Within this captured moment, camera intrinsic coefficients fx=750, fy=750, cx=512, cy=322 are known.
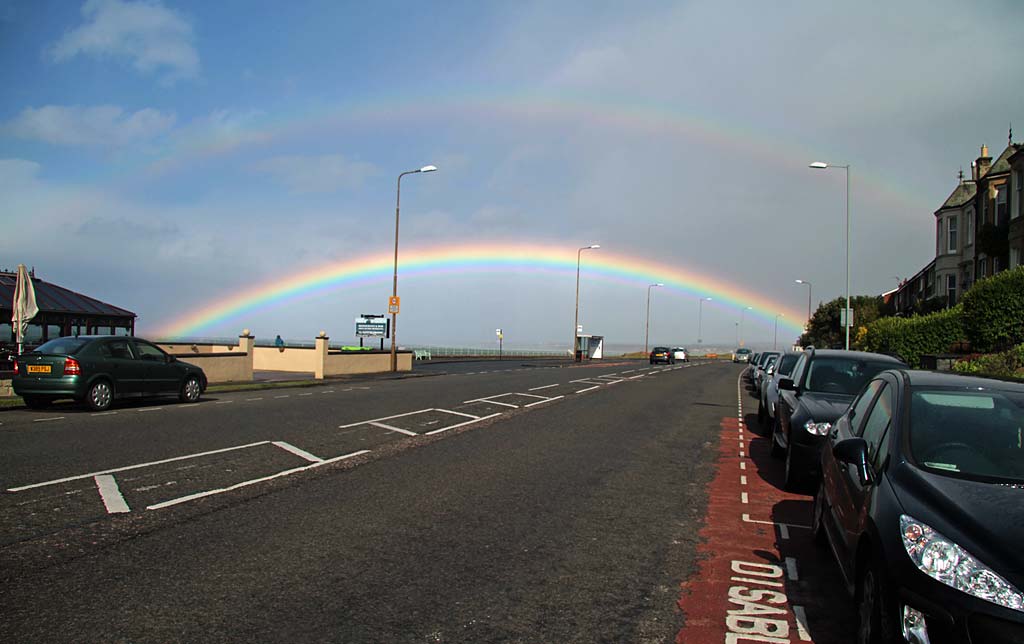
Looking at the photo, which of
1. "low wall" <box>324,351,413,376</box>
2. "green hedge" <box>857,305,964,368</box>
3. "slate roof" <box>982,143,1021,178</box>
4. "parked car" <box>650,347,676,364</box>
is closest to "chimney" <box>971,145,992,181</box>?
"slate roof" <box>982,143,1021,178</box>

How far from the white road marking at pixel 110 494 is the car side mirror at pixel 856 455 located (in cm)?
598

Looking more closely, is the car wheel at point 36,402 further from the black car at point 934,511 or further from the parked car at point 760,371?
the parked car at point 760,371

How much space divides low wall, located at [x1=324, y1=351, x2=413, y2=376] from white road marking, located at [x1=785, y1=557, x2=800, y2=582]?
26380mm

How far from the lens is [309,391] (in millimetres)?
21812

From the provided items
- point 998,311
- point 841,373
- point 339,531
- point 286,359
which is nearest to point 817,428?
point 841,373

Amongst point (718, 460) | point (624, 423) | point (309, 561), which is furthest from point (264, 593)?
point (624, 423)

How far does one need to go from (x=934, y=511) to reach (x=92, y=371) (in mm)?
15217

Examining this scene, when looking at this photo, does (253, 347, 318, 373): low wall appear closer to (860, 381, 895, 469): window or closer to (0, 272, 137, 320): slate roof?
(0, 272, 137, 320): slate roof

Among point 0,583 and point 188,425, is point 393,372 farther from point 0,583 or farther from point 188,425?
point 0,583

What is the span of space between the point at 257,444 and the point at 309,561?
19.0ft

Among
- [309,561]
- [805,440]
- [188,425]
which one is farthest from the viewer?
[188,425]

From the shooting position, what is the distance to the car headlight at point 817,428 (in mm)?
8391

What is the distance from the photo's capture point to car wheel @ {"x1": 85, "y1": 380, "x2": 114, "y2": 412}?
14.7m

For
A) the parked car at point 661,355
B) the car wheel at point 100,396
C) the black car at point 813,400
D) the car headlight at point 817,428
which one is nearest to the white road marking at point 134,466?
the car wheel at point 100,396
